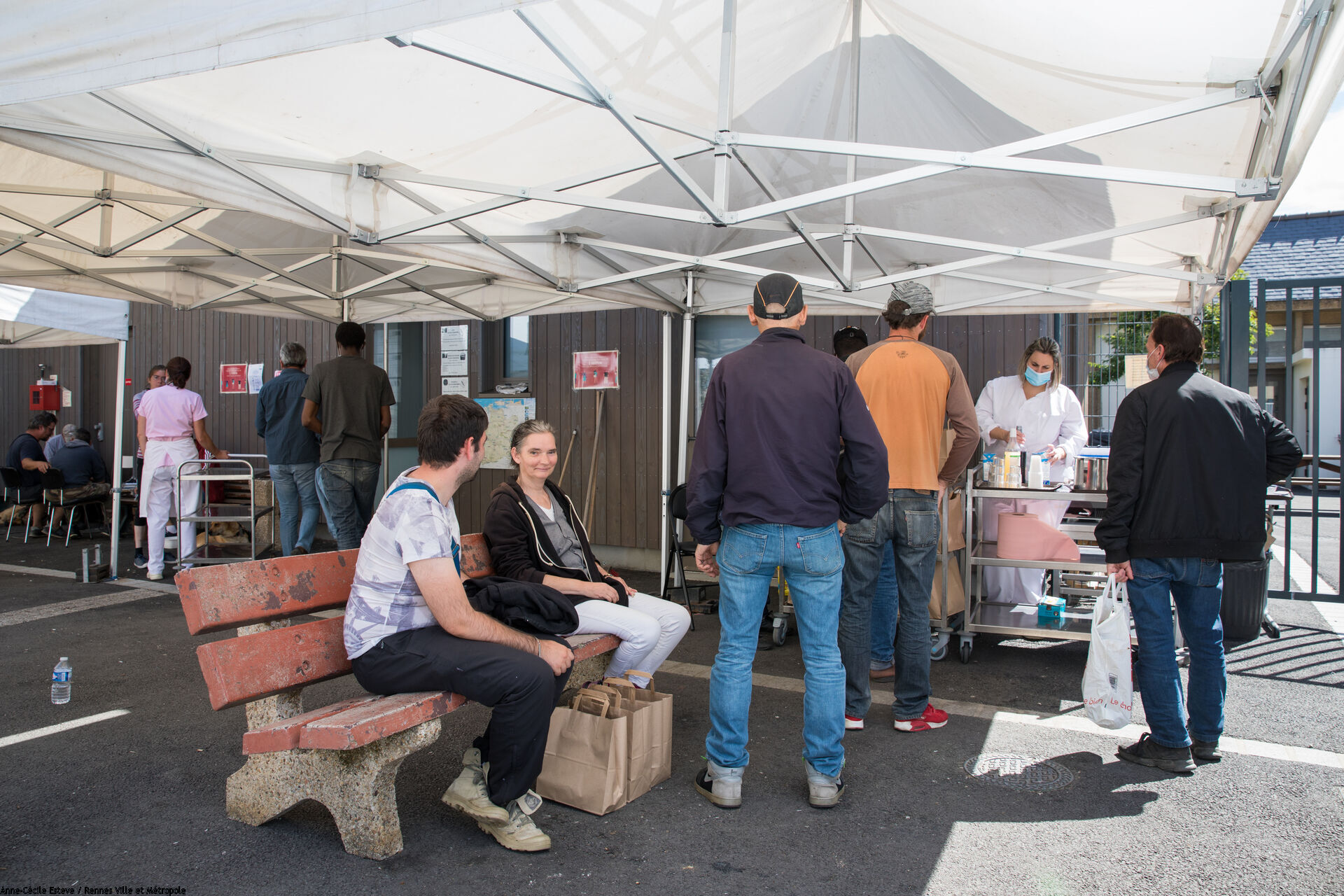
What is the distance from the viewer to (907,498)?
150 inches

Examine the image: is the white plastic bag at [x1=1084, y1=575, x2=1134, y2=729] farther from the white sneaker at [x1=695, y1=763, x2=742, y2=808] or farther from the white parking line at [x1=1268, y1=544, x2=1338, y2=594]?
the white parking line at [x1=1268, y1=544, x2=1338, y2=594]

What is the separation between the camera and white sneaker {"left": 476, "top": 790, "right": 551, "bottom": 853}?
9.30 ft

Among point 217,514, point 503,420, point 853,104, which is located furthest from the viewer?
point 503,420

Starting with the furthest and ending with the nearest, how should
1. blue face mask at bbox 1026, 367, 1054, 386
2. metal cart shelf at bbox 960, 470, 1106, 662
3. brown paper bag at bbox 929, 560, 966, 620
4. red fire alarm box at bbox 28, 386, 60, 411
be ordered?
red fire alarm box at bbox 28, 386, 60, 411 → blue face mask at bbox 1026, 367, 1054, 386 → brown paper bag at bbox 929, 560, 966, 620 → metal cart shelf at bbox 960, 470, 1106, 662

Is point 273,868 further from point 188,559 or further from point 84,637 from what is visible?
point 188,559

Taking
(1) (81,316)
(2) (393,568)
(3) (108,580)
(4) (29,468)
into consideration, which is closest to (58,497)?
(4) (29,468)

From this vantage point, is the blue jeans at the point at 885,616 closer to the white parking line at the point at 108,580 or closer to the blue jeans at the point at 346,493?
the blue jeans at the point at 346,493

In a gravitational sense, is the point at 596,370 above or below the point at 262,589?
above

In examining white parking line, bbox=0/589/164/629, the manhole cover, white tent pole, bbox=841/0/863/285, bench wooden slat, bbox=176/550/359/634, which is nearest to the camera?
bench wooden slat, bbox=176/550/359/634

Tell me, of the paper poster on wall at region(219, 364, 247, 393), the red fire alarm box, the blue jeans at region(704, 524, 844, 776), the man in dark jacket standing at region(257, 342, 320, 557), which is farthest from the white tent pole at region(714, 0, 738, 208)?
the red fire alarm box

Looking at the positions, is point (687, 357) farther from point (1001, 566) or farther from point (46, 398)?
point (46, 398)

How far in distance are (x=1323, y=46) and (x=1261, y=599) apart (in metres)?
3.38

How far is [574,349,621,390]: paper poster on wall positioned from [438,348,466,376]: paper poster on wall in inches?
52.5

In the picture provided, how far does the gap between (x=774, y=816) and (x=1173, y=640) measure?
Result: 69.6 inches
